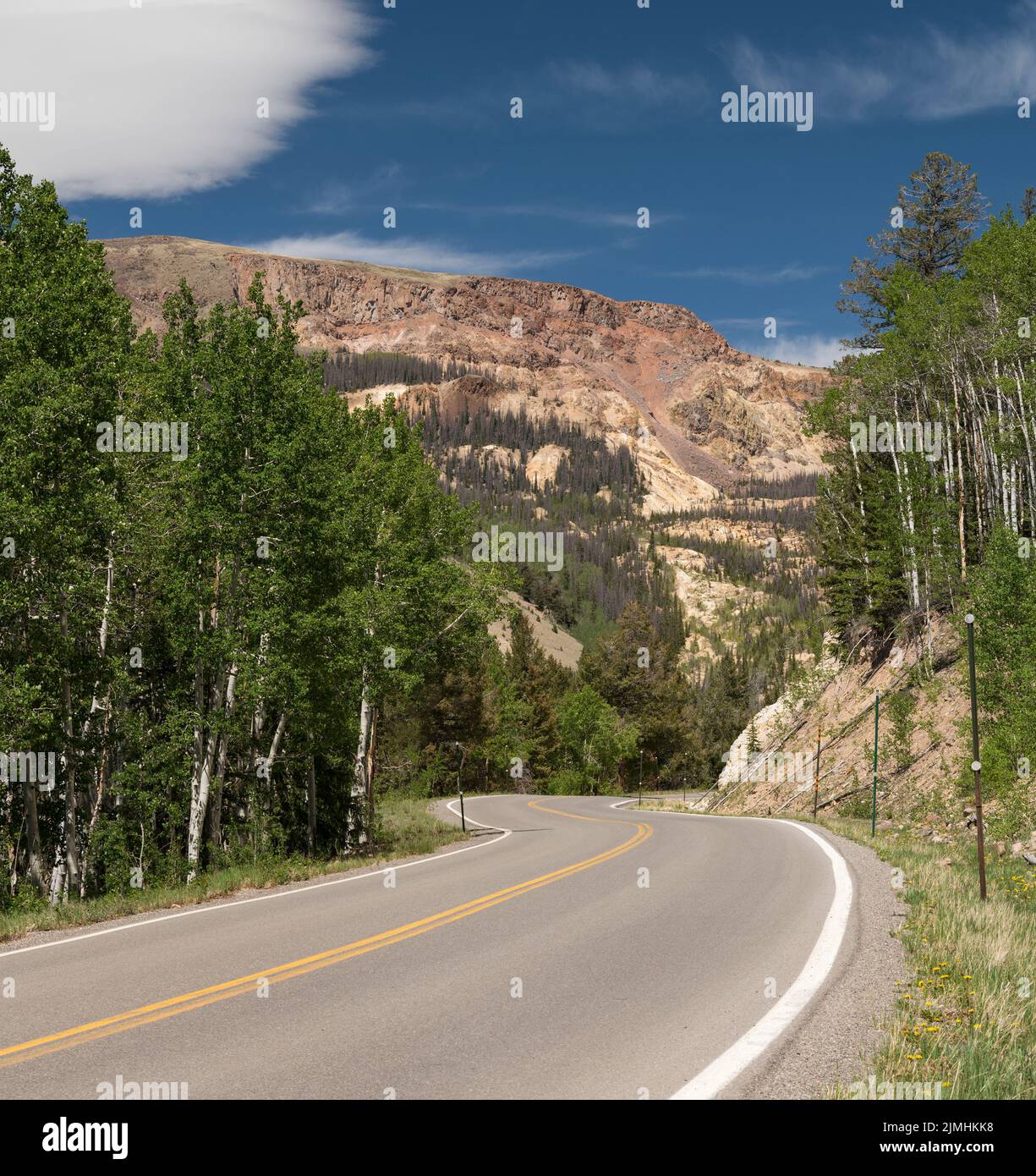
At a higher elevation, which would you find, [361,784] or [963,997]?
[963,997]

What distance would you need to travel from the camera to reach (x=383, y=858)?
1716 centimetres

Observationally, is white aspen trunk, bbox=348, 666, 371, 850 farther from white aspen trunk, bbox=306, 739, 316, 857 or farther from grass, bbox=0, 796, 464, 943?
grass, bbox=0, 796, 464, 943

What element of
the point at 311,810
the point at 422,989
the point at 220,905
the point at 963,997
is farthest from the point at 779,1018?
the point at 311,810

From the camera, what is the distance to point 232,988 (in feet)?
22.9

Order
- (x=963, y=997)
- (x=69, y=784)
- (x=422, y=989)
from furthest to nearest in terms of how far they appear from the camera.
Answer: (x=69, y=784)
(x=422, y=989)
(x=963, y=997)

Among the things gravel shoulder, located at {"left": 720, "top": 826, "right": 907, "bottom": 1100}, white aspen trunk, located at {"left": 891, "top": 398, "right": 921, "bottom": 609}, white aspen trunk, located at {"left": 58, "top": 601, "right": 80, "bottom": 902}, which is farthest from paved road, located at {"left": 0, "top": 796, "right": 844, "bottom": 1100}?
white aspen trunk, located at {"left": 891, "top": 398, "right": 921, "bottom": 609}

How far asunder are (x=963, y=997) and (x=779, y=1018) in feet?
5.14

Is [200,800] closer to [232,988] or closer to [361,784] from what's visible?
[361,784]

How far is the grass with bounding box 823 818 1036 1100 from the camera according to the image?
501 cm

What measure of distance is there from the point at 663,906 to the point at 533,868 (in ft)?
14.4

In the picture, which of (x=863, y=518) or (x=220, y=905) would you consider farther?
(x=863, y=518)

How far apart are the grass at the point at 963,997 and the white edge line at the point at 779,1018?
578 millimetres
